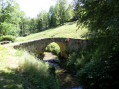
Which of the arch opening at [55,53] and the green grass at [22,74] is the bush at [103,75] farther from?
the arch opening at [55,53]

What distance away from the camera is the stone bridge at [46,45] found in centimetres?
742

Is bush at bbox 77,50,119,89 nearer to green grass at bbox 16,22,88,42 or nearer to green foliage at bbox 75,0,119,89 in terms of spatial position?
green foliage at bbox 75,0,119,89

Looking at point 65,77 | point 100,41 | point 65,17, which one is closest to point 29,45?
point 65,77

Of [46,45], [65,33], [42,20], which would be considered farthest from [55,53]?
[42,20]

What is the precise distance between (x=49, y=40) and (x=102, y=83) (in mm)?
7319

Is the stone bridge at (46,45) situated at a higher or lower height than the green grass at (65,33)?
lower

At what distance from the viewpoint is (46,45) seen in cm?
986

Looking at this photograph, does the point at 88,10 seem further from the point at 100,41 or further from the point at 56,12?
the point at 56,12

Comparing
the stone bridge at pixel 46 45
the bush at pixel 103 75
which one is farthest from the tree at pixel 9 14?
the bush at pixel 103 75

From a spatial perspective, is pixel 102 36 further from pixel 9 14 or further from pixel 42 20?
pixel 42 20

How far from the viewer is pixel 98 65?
464 cm

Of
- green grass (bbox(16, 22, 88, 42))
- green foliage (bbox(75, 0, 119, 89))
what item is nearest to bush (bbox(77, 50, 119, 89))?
green foliage (bbox(75, 0, 119, 89))

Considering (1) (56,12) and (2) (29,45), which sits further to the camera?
(1) (56,12)

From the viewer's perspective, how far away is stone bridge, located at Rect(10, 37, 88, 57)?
292 inches
